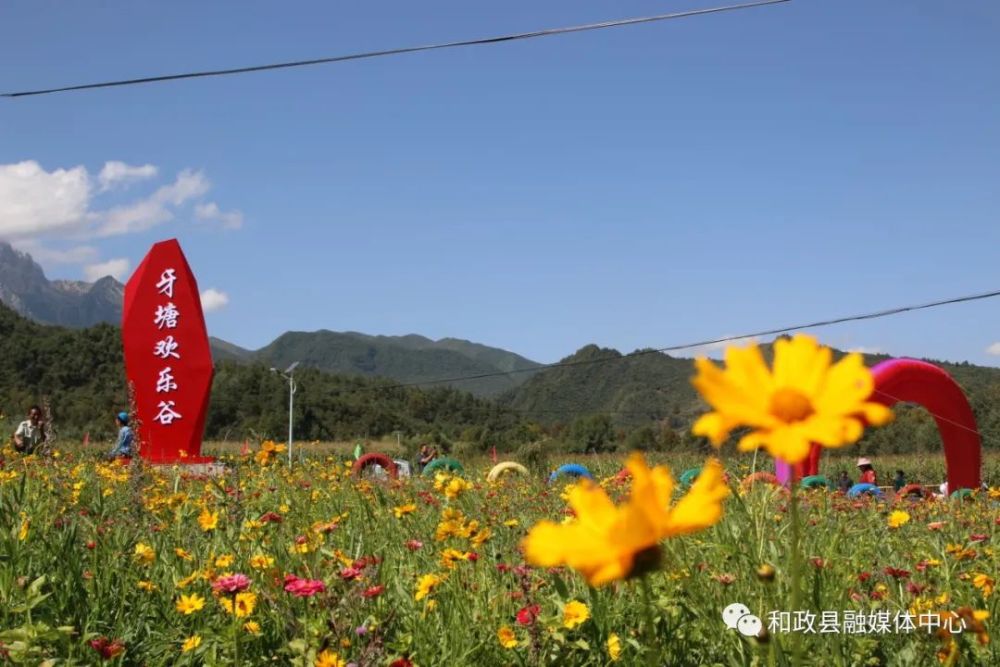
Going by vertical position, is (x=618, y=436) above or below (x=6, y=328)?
below

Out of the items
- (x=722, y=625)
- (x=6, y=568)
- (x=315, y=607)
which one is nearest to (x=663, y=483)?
(x=722, y=625)

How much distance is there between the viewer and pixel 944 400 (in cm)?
1006

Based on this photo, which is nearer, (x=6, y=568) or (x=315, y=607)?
(x=315, y=607)

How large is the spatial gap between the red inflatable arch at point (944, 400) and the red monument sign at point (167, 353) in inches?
352

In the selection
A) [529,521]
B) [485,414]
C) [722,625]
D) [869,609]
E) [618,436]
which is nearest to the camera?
[722,625]

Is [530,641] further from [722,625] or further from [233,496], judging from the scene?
[233,496]

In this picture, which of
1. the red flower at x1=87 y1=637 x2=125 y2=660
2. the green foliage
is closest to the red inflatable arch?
the red flower at x1=87 y1=637 x2=125 y2=660

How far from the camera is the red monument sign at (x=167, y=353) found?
12781 mm

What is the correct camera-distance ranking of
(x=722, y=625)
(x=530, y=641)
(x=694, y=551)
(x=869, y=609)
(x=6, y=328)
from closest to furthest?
(x=530, y=641)
(x=722, y=625)
(x=869, y=609)
(x=694, y=551)
(x=6, y=328)

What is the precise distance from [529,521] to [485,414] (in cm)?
6095

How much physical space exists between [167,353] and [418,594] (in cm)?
1205

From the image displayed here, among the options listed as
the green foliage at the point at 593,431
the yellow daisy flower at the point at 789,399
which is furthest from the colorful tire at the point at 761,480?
the green foliage at the point at 593,431

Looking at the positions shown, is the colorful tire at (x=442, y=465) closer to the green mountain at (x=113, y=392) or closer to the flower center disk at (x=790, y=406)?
the flower center disk at (x=790, y=406)

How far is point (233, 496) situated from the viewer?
108 inches
